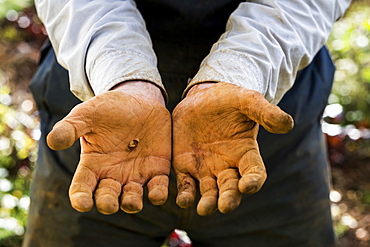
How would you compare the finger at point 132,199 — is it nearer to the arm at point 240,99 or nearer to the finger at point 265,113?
the arm at point 240,99

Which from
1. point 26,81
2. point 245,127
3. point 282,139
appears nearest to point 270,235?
point 282,139

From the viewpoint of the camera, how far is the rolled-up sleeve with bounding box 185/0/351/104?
112cm

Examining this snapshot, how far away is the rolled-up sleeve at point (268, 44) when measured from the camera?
1.12 m

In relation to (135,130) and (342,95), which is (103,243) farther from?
(342,95)

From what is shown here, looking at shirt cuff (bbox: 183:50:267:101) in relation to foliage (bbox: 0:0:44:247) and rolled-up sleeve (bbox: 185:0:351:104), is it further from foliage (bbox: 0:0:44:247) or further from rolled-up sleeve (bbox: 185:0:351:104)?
foliage (bbox: 0:0:44:247)

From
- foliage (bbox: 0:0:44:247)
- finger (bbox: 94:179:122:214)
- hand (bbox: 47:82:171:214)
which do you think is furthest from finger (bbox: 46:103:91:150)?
foliage (bbox: 0:0:44:247)

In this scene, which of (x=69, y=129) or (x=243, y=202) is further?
(x=243, y=202)

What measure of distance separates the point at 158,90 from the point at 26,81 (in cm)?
214

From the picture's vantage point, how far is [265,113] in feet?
3.11

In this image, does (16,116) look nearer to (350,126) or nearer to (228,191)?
(350,126)

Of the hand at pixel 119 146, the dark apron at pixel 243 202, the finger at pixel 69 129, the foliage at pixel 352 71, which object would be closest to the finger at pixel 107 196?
the hand at pixel 119 146

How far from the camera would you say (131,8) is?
4.13 feet

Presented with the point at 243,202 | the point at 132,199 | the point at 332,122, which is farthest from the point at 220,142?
the point at 332,122

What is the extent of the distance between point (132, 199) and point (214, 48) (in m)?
0.44
